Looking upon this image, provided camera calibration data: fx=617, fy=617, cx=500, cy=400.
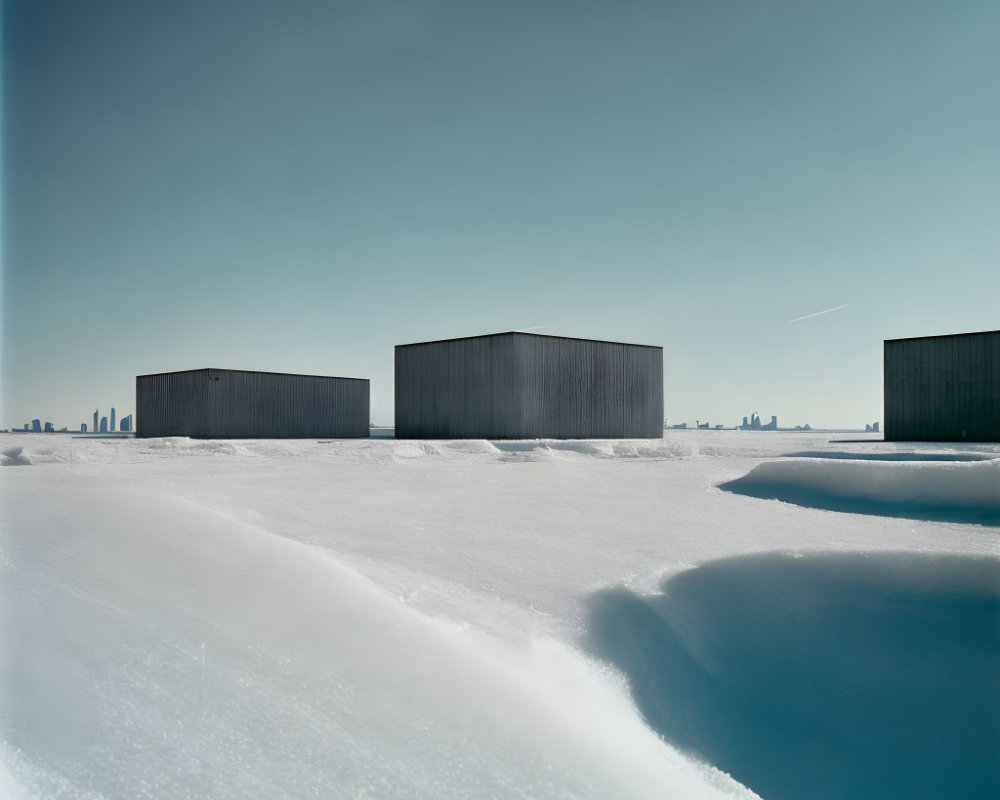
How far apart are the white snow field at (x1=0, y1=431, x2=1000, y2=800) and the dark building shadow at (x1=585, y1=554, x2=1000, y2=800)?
11 millimetres

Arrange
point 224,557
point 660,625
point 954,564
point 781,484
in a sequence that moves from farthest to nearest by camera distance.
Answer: point 781,484, point 954,564, point 660,625, point 224,557

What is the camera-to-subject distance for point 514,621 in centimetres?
256

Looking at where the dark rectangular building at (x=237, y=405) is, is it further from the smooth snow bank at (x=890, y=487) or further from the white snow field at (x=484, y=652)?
the smooth snow bank at (x=890, y=487)

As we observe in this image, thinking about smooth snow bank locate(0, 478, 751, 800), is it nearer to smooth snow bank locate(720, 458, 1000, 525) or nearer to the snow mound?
smooth snow bank locate(720, 458, 1000, 525)

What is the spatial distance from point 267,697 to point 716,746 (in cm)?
164

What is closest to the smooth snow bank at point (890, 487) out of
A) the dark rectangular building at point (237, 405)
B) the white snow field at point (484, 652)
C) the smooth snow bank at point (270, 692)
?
the white snow field at point (484, 652)

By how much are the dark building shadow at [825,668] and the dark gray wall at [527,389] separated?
15.6 metres

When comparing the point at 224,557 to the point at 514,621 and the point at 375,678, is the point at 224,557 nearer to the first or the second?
the point at 375,678

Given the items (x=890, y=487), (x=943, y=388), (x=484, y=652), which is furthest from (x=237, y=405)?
(x=943, y=388)

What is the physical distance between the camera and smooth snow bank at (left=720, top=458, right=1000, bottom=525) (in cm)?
521

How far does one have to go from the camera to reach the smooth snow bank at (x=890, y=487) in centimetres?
521

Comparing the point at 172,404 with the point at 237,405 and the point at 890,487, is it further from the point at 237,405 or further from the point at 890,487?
the point at 890,487

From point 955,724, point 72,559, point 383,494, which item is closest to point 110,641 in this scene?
point 72,559

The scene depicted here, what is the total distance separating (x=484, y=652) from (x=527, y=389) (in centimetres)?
1691
